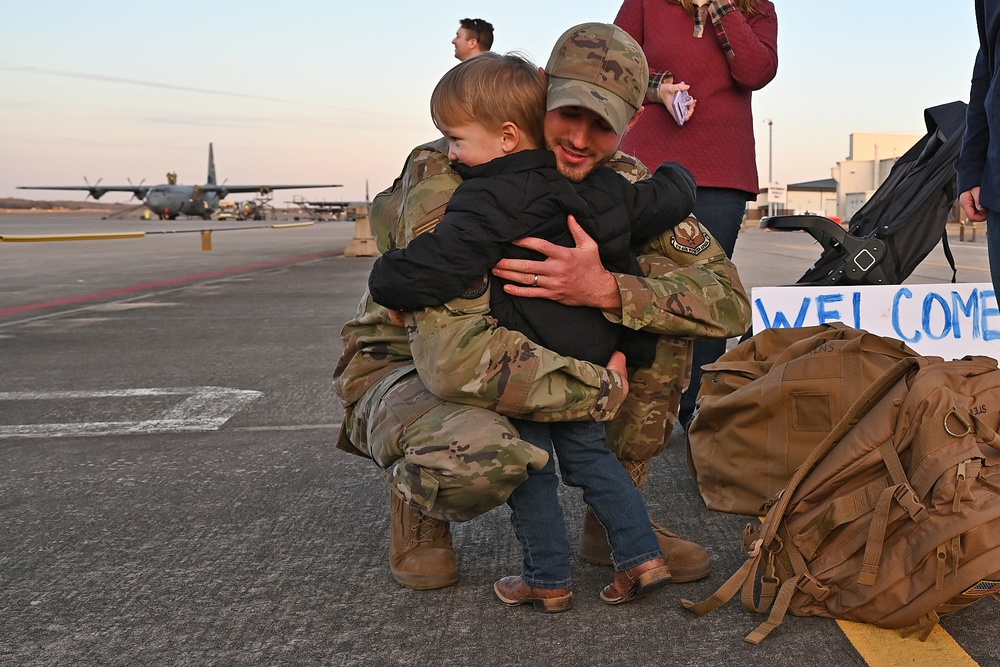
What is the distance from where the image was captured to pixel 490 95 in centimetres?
246

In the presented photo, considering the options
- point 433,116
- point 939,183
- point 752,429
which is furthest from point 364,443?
point 939,183

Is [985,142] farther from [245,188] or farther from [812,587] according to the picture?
[245,188]

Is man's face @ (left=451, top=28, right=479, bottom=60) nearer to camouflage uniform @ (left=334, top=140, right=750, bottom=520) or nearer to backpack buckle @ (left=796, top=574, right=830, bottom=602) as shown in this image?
camouflage uniform @ (left=334, top=140, right=750, bottom=520)

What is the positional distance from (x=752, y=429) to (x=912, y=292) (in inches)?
69.3

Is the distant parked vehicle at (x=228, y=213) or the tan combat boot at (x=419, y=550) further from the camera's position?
the distant parked vehicle at (x=228, y=213)

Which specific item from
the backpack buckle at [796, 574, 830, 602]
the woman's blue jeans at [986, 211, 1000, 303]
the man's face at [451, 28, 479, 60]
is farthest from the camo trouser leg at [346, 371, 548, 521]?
the man's face at [451, 28, 479, 60]

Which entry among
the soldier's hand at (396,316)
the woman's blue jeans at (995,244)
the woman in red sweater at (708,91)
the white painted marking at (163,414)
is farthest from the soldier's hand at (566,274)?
the white painted marking at (163,414)

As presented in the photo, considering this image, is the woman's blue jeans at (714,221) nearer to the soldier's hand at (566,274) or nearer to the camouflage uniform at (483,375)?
the camouflage uniform at (483,375)

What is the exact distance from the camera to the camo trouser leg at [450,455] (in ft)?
8.16

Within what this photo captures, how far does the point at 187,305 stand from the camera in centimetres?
1081

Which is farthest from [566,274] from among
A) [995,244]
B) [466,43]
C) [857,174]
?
[857,174]

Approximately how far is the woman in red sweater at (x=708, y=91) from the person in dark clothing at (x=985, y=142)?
1.26 meters

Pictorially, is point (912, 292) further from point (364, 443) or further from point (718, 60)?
point (364, 443)

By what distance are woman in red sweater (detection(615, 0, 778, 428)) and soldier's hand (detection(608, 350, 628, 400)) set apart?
170cm
